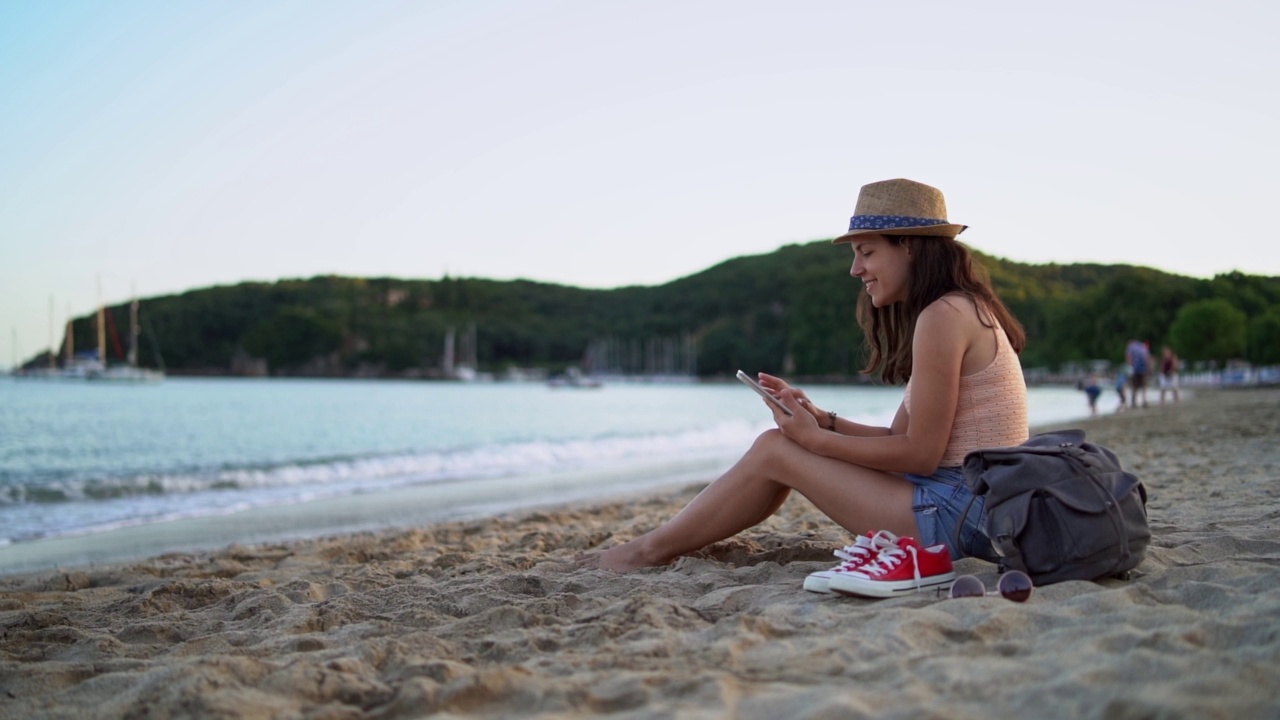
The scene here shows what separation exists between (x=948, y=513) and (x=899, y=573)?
0.38 metres

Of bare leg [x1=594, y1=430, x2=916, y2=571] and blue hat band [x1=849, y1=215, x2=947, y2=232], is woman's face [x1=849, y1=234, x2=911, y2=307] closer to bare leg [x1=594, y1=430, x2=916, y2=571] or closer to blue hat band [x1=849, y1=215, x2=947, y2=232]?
blue hat band [x1=849, y1=215, x2=947, y2=232]

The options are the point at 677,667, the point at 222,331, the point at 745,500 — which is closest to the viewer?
the point at 677,667

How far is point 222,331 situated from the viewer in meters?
91.8

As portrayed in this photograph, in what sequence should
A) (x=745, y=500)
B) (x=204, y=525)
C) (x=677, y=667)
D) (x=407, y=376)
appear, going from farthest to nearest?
(x=407, y=376) → (x=204, y=525) → (x=745, y=500) → (x=677, y=667)

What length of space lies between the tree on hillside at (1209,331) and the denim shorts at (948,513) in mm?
49608

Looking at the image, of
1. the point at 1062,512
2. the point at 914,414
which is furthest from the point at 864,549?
the point at 1062,512

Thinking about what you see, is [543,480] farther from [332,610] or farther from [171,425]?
[171,425]

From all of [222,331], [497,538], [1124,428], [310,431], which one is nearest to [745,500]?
[497,538]

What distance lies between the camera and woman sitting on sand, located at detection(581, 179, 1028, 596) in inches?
120

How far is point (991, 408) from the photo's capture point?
10.3 feet

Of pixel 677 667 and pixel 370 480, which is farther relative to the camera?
pixel 370 480

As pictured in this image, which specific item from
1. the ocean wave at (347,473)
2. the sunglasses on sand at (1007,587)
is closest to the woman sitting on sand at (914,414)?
the sunglasses on sand at (1007,587)

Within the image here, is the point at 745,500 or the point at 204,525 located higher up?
the point at 745,500

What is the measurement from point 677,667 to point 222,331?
3865 inches
